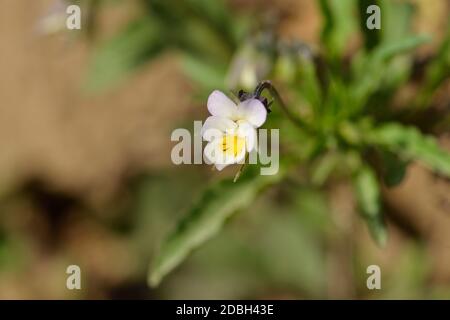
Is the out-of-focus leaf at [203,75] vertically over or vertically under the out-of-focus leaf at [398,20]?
under

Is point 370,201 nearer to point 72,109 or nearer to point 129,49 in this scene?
point 129,49

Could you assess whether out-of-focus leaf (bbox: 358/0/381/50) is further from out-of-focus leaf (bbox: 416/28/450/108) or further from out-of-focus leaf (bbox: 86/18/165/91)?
out-of-focus leaf (bbox: 86/18/165/91)

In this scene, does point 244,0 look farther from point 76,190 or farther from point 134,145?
point 76,190

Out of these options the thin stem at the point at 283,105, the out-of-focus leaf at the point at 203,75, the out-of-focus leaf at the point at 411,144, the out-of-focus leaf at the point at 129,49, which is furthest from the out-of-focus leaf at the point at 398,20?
the out-of-focus leaf at the point at 129,49

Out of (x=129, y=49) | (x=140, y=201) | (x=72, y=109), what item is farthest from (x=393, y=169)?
(x=72, y=109)

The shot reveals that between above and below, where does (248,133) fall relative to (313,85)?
below

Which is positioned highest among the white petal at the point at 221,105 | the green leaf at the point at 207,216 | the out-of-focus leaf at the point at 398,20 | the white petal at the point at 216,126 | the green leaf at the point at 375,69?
the out-of-focus leaf at the point at 398,20

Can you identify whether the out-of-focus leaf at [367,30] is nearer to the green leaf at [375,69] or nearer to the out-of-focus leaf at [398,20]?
the green leaf at [375,69]

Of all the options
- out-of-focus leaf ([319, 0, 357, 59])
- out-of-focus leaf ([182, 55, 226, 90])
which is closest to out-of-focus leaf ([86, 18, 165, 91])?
out-of-focus leaf ([182, 55, 226, 90])
